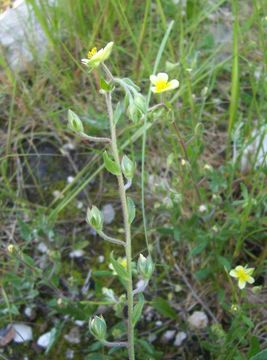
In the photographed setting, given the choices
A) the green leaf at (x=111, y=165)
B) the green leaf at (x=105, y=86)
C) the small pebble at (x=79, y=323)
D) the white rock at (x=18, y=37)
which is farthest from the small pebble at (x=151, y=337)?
the white rock at (x=18, y=37)

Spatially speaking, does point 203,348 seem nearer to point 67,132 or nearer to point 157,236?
point 157,236

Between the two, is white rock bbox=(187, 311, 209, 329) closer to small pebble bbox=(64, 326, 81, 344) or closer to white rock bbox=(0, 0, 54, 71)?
small pebble bbox=(64, 326, 81, 344)

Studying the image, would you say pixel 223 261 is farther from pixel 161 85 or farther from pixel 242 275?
pixel 161 85

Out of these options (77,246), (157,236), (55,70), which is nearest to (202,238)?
(157,236)

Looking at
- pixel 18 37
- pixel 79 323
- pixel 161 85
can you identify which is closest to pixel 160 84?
pixel 161 85

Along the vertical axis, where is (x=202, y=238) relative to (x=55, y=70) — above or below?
below
